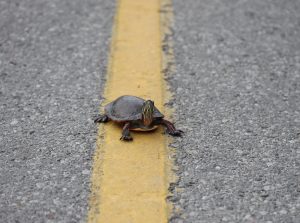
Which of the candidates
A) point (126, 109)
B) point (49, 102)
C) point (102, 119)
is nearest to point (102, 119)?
point (102, 119)

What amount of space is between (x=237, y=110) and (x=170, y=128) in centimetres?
58

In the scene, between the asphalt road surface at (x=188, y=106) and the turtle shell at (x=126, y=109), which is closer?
the asphalt road surface at (x=188, y=106)

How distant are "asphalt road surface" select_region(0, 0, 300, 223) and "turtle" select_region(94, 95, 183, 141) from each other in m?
0.14

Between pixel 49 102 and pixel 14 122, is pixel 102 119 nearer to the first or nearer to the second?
pixel 49 102

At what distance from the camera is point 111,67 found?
4.95 m

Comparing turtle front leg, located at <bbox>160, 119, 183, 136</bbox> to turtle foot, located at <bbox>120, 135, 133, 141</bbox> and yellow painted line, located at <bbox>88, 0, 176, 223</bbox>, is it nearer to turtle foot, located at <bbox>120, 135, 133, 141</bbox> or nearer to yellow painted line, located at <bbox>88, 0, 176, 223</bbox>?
yellow painted line, located at <bbox>88, 0, 176, 223</bbox>

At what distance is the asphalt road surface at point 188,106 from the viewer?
344 centimetres

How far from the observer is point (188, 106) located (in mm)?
4445

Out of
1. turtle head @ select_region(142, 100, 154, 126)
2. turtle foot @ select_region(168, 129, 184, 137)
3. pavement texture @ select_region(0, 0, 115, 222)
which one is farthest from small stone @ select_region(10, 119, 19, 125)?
turtle foot @ select_region(168, 129, 184, 137)

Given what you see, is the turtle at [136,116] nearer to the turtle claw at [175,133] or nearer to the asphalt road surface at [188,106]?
the turtle claw at [175,133]

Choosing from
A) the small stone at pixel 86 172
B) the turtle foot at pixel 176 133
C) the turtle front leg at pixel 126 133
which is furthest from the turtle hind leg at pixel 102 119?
the small stone at pixel 86 172

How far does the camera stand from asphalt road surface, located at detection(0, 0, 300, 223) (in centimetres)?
344

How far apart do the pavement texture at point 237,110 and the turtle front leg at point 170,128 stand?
0.07 metres

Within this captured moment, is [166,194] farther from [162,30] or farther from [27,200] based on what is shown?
[162,30]
